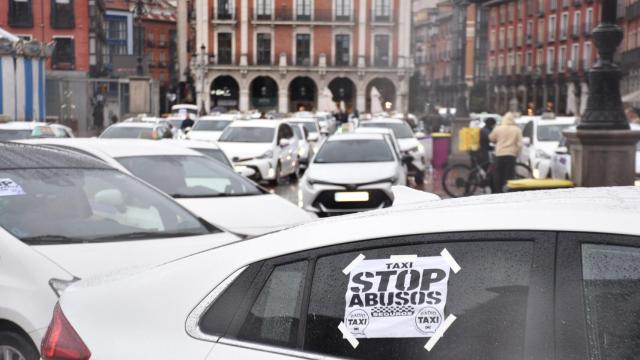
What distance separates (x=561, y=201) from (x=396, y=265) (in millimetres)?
590

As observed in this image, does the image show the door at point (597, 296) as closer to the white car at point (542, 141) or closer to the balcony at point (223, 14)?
the white car at point (542, 141)

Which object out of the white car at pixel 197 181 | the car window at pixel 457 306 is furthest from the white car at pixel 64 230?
the white car at pixel 197 181

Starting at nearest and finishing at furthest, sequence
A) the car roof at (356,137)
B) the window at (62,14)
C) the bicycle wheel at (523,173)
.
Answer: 1. the car roof at (356,137)
2. the bicycle wheel at (523,173)
3. the window at (62,14)

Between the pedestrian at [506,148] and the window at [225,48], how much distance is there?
67.6 meters

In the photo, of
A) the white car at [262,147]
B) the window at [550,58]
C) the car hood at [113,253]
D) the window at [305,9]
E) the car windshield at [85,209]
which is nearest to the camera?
the car hood at [113,253]

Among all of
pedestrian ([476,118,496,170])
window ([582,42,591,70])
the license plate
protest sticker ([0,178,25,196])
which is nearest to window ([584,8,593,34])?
window ([582,42,591,70])

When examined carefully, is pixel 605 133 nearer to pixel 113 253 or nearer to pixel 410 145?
pixel 113 253

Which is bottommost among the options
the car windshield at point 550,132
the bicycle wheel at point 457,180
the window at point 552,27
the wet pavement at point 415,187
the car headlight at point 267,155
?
the wet pavement at point 415,187

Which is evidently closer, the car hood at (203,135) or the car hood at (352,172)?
the car hood at (352,172)

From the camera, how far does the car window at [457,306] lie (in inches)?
111

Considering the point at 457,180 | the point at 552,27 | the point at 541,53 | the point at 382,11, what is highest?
the point at 382,11

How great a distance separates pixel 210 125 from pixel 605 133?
56.2 ft

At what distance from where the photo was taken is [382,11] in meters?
85.7

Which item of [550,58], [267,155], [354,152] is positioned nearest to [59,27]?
[267,155]
